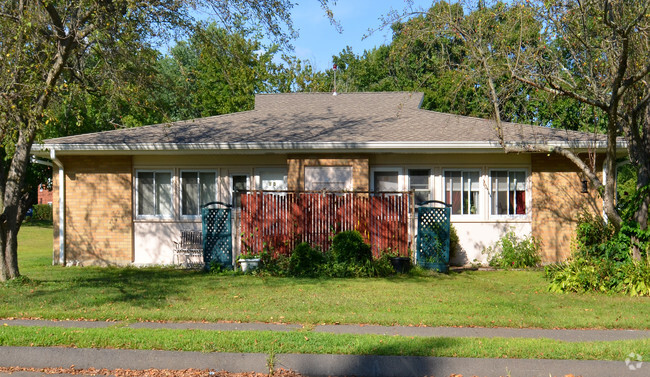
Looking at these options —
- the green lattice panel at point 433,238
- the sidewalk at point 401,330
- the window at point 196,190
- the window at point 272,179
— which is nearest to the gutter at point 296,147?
the window at point 272,179

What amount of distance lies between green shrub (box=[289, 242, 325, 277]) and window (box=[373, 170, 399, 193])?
287 centimetres

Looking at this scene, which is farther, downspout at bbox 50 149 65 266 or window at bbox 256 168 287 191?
window at bbox 256 168 287 191

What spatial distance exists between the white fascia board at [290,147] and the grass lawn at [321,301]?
3125 mm

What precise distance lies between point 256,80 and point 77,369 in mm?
30202

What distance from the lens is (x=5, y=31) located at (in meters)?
11.5

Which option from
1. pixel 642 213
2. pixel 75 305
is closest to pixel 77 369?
pixel 75 305

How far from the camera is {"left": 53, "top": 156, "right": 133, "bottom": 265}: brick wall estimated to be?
15516 millimetres

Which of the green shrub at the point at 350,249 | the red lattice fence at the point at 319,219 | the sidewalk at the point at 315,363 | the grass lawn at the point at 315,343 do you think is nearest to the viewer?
the sidewalk at the point at 315,363

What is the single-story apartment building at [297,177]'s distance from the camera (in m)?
14.7

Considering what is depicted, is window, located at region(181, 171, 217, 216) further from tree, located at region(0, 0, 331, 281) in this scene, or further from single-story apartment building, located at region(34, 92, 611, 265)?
tree, located at region(0, 0, 331, 281)

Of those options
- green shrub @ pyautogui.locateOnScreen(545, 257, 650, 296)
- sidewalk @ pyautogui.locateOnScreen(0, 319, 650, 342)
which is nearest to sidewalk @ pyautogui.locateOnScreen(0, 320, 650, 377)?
sidewalk @ pyautogui.locateOnScreen(0, 319, 650, 342)

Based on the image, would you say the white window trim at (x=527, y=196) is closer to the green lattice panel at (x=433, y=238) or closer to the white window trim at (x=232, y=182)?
the green lattice panel at (x=433, y=238)

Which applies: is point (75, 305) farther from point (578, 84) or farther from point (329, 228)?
point (578, 84)

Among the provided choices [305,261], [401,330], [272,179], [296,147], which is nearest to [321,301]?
[401,330]
